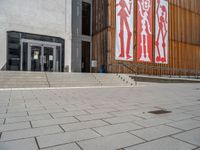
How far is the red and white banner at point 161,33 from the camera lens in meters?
18.6

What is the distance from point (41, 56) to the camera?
15.1m

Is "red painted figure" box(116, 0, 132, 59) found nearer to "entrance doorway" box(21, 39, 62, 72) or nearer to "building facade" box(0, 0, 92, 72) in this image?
"building facade" box(0, 0, 92, 72)

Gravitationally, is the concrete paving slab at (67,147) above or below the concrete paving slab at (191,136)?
above

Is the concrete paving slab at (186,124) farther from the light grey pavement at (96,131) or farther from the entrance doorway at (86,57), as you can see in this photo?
the entrance doorway at (86,57)

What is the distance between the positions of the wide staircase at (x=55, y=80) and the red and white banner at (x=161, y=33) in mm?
7706

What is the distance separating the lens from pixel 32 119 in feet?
11.0

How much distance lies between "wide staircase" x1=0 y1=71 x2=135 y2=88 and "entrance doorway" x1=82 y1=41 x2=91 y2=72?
7.46 meters

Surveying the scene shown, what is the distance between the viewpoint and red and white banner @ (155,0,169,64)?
61.1ft

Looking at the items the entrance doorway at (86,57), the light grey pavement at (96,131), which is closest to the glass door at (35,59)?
the entrance doorway at (86,57)

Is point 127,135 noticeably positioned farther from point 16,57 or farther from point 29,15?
point 29,15

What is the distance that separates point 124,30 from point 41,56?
865 centimetres

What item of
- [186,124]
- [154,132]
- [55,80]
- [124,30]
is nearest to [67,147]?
[154,132]

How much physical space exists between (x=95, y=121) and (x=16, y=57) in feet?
43.3

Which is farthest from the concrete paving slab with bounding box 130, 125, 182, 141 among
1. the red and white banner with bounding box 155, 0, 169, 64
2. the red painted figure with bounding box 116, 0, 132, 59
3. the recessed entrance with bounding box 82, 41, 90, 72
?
the recessed entrance with bounding box 82, 41, 90, 72
